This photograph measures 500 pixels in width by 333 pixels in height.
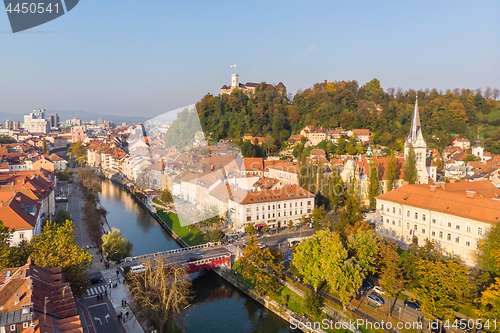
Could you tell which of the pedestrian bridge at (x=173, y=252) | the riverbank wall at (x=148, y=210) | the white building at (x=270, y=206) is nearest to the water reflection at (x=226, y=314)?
the pedestrian bridge at (x=173, y=252)

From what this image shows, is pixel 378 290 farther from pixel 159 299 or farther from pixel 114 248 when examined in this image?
pixel 114 248

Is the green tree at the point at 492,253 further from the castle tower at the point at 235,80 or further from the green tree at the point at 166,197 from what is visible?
the castle tower at the point at 235,80

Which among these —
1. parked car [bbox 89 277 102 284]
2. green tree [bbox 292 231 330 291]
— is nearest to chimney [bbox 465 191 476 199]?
green tree [bbox 292 231 330 291]

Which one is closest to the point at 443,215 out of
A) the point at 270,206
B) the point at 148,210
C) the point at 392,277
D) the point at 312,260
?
the point at 392,277

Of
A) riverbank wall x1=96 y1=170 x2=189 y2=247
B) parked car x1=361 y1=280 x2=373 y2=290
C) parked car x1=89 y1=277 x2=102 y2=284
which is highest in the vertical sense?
parked car x1=89 y1=277 x2=102 y2=284

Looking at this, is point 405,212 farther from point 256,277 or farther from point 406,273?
point 256,277

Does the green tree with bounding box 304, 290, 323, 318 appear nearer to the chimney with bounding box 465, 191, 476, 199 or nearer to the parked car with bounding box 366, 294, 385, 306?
the parked car with bounding box 366, 294, 385, 306
